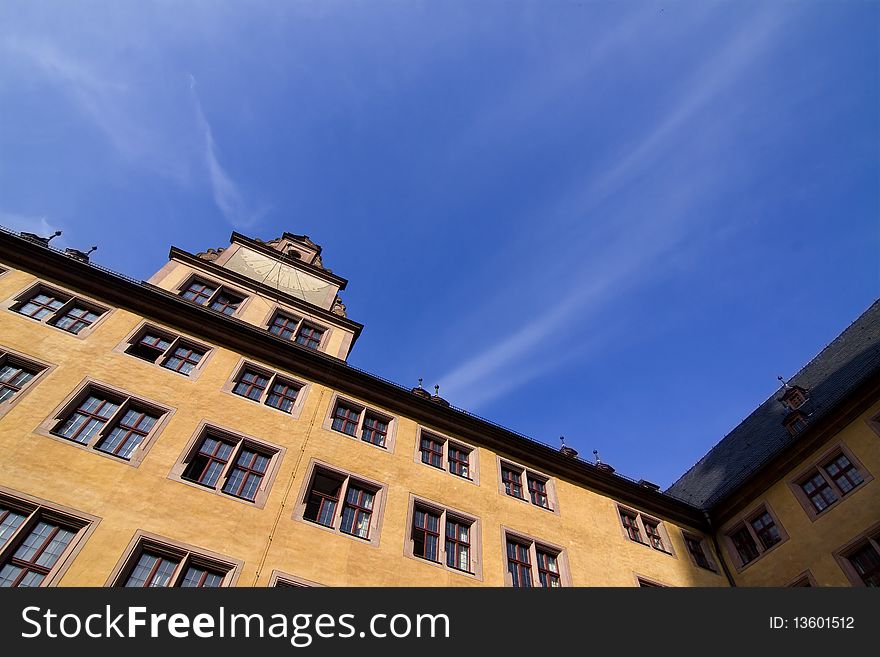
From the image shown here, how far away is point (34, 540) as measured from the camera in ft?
38.4

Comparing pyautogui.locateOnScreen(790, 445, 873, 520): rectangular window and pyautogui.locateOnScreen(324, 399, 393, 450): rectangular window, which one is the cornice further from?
pyautogui.locateOnScreen(790, 445, 873, 520): rectangular window

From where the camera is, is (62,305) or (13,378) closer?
(13,378)

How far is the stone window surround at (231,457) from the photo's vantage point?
561 inches

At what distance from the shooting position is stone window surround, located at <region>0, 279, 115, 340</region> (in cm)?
1669

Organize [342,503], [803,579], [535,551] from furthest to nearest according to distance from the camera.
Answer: [803,579] → [535,551] → [342,503]

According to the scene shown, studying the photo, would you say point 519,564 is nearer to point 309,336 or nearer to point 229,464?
point 229,464

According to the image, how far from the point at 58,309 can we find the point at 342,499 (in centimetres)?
1078

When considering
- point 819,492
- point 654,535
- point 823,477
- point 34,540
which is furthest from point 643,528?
point 34,540

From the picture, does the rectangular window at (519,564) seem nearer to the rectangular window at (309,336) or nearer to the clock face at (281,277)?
the rectangular window at (309,336)

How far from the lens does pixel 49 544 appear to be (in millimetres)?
11734

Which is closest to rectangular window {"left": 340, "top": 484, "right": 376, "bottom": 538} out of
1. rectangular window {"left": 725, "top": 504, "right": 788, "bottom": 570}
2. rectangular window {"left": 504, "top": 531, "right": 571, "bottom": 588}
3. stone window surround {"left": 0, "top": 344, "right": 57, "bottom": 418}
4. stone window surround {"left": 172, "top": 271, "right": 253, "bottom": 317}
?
rectangular window {"left": 504, "top": 531, "right": 571, "bottom": 588}

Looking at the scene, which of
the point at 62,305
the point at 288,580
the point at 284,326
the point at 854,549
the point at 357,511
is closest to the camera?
the point at 288,580

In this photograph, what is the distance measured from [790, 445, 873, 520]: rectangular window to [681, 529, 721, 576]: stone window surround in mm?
3891
